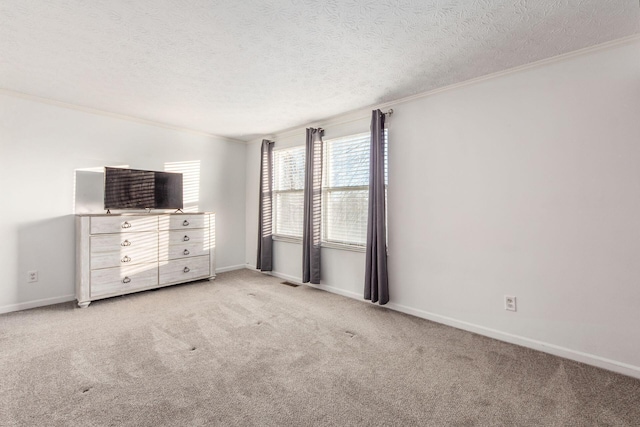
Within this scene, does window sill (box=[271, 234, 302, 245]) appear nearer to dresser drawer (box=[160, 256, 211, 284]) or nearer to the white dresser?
Result: the white dresser

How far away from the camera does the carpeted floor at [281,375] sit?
154cm

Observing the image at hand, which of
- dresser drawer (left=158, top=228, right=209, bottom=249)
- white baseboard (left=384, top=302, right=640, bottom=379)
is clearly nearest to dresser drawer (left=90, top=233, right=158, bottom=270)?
dresser drawer (left=158, top=228, right=209, bottom=249)

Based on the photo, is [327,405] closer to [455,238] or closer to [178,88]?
[455,238]

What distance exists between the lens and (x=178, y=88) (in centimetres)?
283

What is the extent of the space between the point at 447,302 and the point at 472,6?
2385mm

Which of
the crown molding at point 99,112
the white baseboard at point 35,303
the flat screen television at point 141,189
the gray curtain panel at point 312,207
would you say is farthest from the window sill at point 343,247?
the white baseboard at point 35,303

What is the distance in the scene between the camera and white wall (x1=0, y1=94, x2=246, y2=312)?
300 centimetres

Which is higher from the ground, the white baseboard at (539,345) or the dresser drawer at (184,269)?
the dresser drawer at (184,269)

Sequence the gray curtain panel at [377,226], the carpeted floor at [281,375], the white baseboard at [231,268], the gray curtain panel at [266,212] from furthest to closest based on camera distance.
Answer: the white baseboard at [231,268]
the gray curtain panel at [266,212]
the gray curtain panel at [377,226]
the carpeted floor at [281,375]

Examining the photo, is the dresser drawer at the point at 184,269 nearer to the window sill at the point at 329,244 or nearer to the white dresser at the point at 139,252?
the white dresser at the point at 139,252

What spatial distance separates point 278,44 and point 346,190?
6.38 feet

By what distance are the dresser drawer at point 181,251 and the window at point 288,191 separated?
1.13 meters

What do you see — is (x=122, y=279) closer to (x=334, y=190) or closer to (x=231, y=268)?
(x=231, y=268)

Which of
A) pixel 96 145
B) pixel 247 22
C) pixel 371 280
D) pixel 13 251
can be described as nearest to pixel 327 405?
pixel 371 280
